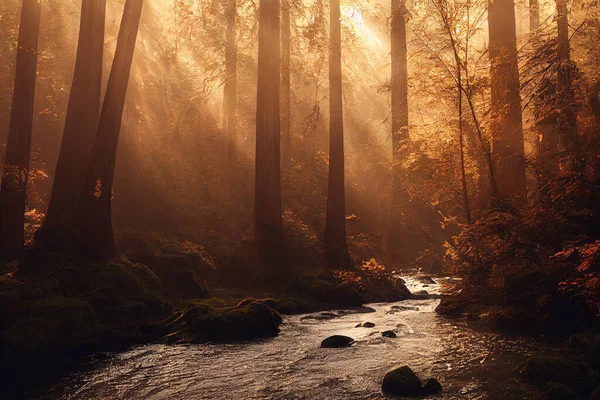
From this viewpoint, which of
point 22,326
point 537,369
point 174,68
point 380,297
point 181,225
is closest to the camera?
point 537,369

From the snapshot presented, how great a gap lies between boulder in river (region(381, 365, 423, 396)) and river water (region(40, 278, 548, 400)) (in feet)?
0.58

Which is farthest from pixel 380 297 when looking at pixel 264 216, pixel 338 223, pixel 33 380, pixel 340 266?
pixel 33 380

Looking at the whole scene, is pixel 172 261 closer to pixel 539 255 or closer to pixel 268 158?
pixel 268 158

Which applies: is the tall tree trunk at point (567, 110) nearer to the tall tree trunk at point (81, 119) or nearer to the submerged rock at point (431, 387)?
the submerged rock at point (431, 387)

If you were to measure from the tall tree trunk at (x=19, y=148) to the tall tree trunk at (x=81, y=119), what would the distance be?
118 centimetres

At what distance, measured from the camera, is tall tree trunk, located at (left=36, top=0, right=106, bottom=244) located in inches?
458

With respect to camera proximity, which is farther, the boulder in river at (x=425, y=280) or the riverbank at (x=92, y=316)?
the boulder in river at (x=425, y=280)

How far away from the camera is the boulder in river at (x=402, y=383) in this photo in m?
5.79

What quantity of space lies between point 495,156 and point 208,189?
15.2 meters

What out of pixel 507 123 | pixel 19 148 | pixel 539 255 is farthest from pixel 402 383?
pixel 19 148

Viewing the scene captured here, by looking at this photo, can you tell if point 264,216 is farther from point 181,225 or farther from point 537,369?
point 537,369

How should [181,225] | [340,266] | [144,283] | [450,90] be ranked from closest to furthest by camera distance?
1. [144,283]
2. [450,90]
3. [340,266]
4. [181,225]

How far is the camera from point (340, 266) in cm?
1684

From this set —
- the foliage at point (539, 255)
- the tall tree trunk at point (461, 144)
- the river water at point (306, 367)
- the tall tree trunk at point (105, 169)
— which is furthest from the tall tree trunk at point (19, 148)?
the foliage at point (539, 255)
